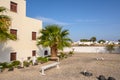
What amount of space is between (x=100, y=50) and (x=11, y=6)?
24543 millimetres

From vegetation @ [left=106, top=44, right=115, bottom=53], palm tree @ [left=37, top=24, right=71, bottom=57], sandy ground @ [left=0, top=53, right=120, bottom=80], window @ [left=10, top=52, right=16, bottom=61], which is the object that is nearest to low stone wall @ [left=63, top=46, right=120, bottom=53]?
vegetation @ [left=106, top=44, right=115, bottom=53]

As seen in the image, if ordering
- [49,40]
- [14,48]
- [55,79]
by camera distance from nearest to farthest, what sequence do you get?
[55,79]
[14,48]
[49,40]

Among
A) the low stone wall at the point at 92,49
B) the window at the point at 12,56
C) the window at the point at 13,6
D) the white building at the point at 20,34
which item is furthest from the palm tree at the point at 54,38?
the low stone wall at the point at 92,49

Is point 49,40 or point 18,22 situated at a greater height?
point 18,22

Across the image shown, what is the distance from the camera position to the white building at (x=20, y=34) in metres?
17.5

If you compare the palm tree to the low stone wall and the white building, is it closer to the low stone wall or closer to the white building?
the white building

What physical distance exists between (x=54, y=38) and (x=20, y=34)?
4109 millimetres

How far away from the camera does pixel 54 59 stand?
22.1 metres

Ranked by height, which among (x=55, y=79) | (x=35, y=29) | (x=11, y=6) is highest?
(x=11, y=6)

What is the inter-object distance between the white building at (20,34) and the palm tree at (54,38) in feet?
4.22

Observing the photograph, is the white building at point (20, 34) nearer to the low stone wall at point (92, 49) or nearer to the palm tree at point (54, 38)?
the palm tree at point (54, 38)

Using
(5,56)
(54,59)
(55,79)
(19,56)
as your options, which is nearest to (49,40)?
(54,59)

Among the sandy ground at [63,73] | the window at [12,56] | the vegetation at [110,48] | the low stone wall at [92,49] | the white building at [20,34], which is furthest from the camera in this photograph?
the low stone wall at [92,49]

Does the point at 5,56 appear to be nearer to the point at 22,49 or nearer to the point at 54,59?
the point at 22,49
